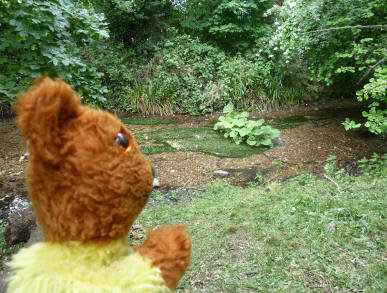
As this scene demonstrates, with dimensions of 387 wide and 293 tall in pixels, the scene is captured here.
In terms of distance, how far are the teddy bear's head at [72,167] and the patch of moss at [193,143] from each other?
Answer: 4.38m

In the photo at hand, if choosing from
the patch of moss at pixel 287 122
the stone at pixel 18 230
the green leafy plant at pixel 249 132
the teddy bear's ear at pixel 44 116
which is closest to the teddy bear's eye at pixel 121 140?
the teddy bear's ear at pixel 44 116

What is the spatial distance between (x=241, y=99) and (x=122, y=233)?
7.82 m

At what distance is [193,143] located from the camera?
574cm

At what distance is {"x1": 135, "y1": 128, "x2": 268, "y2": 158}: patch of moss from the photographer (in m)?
5.35

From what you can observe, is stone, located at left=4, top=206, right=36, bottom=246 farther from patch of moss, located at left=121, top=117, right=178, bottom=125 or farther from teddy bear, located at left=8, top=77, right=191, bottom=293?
patch of moss, located at left=121, top=117, right=178, bottom=125

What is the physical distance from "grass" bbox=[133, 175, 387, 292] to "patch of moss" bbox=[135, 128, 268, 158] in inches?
91.4

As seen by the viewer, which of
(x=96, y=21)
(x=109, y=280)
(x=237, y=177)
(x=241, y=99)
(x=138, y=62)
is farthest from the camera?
(x=138, y=62)

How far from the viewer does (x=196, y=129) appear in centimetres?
675

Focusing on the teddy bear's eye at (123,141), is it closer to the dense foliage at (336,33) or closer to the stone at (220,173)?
the stone at (220,173)

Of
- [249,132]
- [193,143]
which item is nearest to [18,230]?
[193,143]

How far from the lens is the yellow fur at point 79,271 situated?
0.80 meters

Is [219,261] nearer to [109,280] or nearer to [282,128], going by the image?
[109,280]

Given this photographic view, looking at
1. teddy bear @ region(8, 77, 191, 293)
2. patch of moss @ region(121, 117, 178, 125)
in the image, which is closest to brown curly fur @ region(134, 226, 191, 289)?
teddy bear @ region(8, 77, 191, 293)

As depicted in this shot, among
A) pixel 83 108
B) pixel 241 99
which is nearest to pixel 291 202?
pixel 83 108
